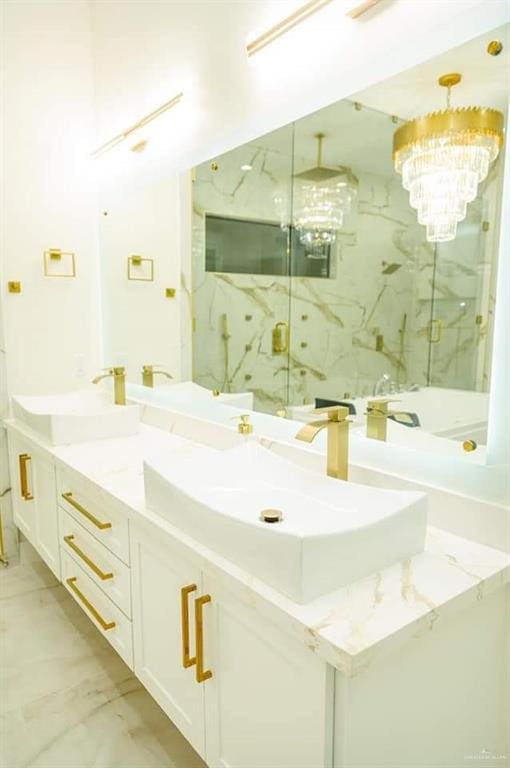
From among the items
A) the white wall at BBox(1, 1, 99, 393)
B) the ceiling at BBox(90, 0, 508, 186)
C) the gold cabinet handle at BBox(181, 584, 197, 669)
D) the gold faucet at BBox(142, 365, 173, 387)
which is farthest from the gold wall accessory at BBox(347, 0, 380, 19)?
the white wall at BBox(1, 1, 99, 393)

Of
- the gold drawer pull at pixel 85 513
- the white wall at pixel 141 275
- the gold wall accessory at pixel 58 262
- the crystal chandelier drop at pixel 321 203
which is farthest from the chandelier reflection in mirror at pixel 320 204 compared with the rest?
the gold drawer pull at pixel 85 513

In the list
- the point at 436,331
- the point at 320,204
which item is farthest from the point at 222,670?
the point at 320,204

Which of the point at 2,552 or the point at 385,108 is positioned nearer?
the point at 385,108

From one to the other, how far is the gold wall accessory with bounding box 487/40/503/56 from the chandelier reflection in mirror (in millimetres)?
866

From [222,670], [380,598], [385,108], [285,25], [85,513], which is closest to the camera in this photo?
[380,598]

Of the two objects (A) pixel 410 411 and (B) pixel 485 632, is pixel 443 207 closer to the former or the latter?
(A) pixel 410 411

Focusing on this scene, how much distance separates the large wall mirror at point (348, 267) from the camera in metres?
1.51

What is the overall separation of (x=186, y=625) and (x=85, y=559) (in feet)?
2.34

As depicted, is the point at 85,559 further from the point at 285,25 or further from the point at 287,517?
the point at 285,25

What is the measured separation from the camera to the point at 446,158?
1.63 m

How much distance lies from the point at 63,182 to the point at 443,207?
1906 millimetres

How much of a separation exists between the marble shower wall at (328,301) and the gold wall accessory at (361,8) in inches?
19.5

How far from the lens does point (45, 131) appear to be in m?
2.51

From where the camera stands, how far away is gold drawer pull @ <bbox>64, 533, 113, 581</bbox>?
157 cm
